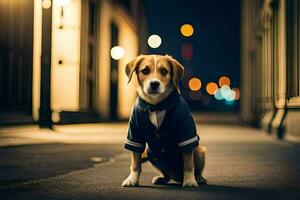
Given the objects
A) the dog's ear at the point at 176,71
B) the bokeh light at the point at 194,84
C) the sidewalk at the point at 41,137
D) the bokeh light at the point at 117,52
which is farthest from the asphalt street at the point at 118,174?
the bokeh light at the point at 194,84

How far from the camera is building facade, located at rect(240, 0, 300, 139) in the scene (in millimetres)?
12140

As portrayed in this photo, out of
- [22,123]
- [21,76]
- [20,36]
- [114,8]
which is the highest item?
[114,8]

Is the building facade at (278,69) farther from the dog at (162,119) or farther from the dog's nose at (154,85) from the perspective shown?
the dog's nose at (154,85)

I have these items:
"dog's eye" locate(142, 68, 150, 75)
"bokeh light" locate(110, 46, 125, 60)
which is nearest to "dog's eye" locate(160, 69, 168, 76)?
"dog's eye" locate(142, 68, 150, 75)

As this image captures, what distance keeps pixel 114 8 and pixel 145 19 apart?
1976 cm

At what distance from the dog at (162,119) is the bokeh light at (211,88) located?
10500cm

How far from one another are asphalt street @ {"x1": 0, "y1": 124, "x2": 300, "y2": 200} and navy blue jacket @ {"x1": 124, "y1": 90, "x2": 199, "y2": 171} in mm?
383

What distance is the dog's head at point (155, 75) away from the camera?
4.98 metres

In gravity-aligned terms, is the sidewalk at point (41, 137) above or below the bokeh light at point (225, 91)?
above

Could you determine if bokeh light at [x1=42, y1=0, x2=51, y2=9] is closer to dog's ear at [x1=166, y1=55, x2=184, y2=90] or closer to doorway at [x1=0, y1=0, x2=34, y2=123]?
doorway at [x1=0, y1=0, x2=34, y2=123]

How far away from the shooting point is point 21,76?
55.3 feet

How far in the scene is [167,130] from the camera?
5.08m

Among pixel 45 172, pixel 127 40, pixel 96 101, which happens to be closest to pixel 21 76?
pixel 96 101

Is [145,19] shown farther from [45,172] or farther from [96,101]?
[45,172]
